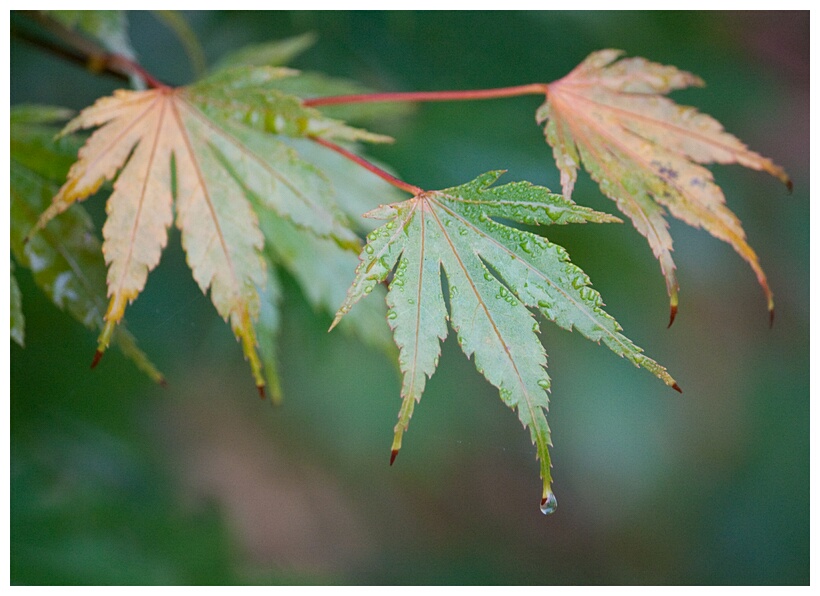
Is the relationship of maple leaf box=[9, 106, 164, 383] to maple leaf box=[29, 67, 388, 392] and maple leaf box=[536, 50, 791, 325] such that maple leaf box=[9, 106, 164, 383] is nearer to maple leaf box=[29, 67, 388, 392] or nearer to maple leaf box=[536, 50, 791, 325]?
maple leaf box=[29, 67, 388, 392]

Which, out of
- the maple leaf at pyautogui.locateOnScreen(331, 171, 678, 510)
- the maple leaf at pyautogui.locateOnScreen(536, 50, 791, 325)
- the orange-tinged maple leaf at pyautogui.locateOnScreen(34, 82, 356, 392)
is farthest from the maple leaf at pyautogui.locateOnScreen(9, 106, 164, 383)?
the maple leaf at pyautogui.locateOnScreen(536, 50, 791, 325)

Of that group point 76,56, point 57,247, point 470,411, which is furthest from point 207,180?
point 470,411

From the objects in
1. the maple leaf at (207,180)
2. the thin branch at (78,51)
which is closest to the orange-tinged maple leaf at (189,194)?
the maple leaf at (207,180)

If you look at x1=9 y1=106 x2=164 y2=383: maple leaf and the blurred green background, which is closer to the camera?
x1=9 y1=106 x2=164 y2=383: maple leaf

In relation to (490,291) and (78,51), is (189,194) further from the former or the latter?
(78,51)

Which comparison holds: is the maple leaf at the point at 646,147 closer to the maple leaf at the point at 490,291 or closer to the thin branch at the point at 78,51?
the maple leaf at the point at 490,291

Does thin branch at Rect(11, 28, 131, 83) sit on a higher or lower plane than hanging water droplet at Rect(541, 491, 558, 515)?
higher
